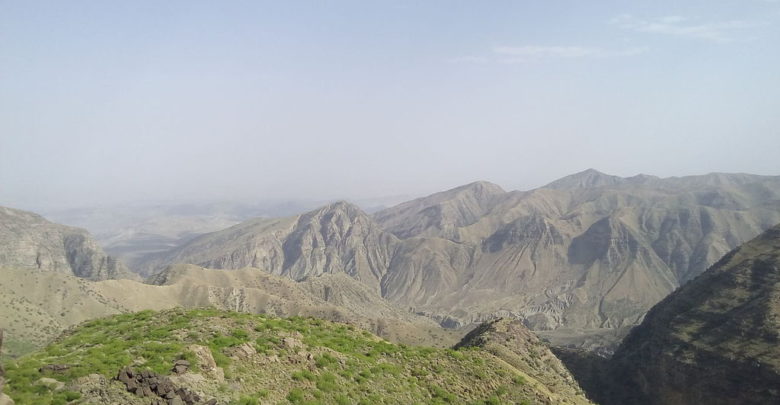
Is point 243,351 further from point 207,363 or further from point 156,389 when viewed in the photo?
point 156,389

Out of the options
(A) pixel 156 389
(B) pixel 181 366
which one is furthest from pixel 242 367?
(A) pixel 156 389

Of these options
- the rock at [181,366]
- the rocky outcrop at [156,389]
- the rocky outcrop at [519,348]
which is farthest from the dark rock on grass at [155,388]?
the rocky outcrop at [519,348]

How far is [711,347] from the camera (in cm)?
9912

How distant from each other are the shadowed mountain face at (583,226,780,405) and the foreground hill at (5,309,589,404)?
240 feet

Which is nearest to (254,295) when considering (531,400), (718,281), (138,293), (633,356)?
(138,293)

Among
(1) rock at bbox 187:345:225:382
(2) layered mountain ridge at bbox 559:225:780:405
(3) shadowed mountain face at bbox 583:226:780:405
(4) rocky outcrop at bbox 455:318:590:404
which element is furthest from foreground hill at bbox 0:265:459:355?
(1) rock at bbox 187:345:225:382

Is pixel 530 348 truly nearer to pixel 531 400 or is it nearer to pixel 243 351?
pixel 531 400

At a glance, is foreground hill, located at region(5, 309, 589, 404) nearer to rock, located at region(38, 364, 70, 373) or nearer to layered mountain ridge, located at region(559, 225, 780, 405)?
rock, located at region(38, 364, 70, 373)

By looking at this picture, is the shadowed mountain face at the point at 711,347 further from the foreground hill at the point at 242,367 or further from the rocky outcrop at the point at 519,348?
the foreground hill at the point at 242,367

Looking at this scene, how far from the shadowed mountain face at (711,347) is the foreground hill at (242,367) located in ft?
240

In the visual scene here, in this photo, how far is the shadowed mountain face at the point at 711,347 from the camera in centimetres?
8906

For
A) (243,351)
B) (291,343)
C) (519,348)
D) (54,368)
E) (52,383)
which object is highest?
(54,368)

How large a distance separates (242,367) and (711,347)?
354 ft

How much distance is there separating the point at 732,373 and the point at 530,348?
46167 mm
